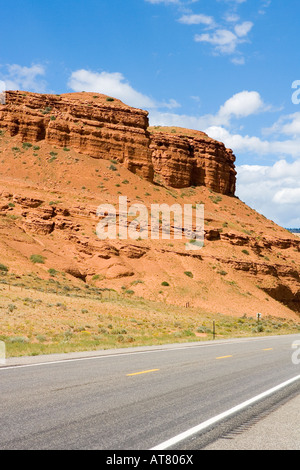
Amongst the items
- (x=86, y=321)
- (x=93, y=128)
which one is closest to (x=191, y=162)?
(x=93, y=128)

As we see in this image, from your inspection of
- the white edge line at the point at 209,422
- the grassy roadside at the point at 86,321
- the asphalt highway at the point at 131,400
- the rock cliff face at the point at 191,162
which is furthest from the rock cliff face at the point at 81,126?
the white edge line at the point at 209,422

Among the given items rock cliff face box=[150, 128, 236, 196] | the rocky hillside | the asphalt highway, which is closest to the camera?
the asphalt highway

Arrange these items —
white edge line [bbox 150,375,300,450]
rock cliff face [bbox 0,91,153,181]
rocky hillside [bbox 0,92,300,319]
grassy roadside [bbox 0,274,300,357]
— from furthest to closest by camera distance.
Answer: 1. rock cliff face [bbox 0,91,153,181]
2. rocky hillside [bbox 0,92,300,319]
3. grassy roadside [bbox 0,274,300,357]
4. white edge line [bbox 150,375,300,450]

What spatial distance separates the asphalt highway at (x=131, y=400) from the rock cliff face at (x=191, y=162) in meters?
71.0

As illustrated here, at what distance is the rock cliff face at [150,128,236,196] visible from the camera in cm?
8306

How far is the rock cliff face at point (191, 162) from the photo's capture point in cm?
8306

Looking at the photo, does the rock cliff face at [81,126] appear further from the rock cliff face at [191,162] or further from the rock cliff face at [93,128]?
the rock cliff face at [191,162]

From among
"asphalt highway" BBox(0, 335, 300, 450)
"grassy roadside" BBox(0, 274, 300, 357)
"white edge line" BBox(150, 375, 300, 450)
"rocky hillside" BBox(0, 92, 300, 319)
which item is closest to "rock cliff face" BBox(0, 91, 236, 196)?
"rocky hillside" BBox(0, 92, 300, 319)

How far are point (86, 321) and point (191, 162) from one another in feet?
206

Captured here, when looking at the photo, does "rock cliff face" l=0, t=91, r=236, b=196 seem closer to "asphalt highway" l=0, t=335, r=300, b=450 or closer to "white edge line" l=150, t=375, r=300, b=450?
"asphalt highway" l=0, t=335, r=300, b=450

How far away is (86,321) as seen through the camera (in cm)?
2845

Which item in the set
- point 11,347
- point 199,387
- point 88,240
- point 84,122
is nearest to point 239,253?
point 88,240

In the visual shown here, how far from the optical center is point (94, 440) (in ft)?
16.7

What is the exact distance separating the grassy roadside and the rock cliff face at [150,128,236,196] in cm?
4147
